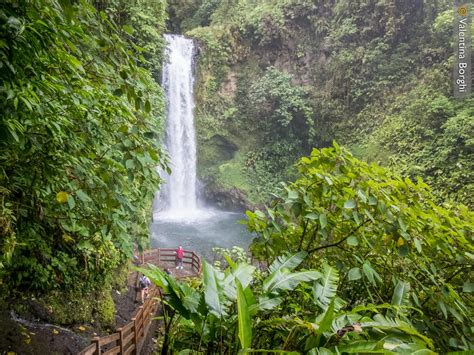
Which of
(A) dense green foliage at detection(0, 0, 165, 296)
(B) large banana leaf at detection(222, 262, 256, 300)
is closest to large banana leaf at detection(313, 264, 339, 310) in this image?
(B) large banana leaf at detection(222, 262, 256, 300)

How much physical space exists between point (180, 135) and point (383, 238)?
761 inches

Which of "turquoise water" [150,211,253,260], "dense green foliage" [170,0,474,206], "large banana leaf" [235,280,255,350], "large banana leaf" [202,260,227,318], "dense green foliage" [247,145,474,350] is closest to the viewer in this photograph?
"large banana leaf" [235,280,255,350]

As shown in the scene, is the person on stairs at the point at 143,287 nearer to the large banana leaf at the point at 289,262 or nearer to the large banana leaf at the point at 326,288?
the large banana leaf at the point at 289,262

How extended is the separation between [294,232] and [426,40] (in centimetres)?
1808

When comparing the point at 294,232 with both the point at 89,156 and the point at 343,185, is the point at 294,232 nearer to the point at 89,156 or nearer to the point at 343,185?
the point at 343,185

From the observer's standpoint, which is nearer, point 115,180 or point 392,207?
point 392,207

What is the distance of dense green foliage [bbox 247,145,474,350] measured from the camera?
2049 mm

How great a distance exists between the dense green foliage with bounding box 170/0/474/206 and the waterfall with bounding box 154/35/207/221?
2.67ft

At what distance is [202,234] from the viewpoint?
17.2 m

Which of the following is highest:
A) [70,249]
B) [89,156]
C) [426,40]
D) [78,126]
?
[426,40]

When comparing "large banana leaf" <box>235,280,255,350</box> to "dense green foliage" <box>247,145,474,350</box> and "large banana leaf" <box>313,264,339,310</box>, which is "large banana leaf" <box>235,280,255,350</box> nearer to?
"large banana leaf" <box>313,264,339,310</box>

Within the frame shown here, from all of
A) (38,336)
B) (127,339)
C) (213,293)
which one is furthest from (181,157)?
(213,293)

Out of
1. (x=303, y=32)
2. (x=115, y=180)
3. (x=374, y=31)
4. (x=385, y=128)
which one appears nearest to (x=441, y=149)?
(x=385, y=128)

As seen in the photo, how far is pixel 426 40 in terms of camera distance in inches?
644
